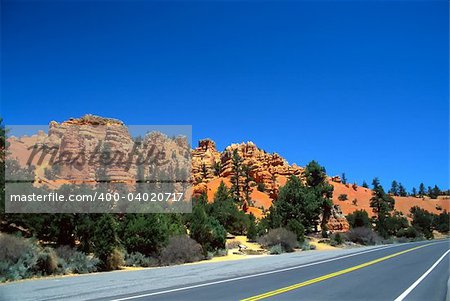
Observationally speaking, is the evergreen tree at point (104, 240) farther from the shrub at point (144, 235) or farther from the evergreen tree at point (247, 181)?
the evergreen tree at point (247, 181)

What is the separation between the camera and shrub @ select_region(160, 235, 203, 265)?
1198 inches

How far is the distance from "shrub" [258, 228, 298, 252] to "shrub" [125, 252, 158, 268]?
2102 centimetres

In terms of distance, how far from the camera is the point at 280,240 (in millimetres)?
47906

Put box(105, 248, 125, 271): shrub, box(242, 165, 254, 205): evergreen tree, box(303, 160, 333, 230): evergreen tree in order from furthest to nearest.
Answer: box(242, 165, 254, 205): evergreen tree
box(303, 160, 333, 230): evergreen tree
box(105, 248, 125, 271): shrub

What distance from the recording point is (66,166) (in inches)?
2312

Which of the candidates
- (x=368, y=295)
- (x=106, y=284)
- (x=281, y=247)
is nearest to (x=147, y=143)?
(x=281, y=247)

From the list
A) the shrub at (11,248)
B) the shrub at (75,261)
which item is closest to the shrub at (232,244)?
the shrub at (75,261)

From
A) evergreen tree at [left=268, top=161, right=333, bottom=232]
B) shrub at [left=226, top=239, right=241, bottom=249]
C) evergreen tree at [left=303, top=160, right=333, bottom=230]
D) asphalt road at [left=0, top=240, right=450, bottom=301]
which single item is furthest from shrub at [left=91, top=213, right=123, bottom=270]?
evergreen tree at [left=303, top=160, right=333, bottom=230]

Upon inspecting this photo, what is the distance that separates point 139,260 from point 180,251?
3435 mm

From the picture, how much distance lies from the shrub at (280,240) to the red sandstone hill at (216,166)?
22698 millimetres

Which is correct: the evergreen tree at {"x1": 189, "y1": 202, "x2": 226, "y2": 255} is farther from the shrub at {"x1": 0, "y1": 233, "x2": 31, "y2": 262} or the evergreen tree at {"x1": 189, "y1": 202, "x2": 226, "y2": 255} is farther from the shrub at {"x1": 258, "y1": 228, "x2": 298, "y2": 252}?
the shrub at {"x1": 0, "y1": 233, "x2": 31, "y2": 262}

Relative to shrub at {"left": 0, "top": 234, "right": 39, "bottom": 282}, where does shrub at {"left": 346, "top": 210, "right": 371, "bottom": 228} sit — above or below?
above

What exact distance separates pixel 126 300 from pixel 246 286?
496cm

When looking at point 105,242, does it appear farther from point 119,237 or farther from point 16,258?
point 119,237
